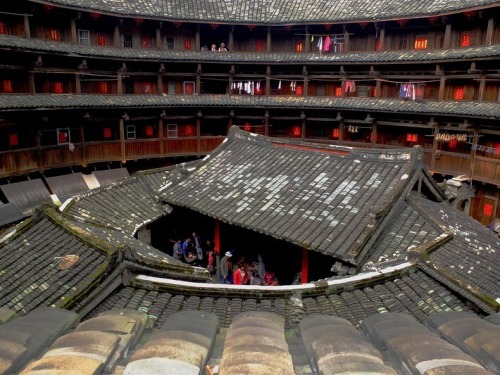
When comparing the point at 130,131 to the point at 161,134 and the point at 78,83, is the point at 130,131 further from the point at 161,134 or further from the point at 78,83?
the point at 78,83

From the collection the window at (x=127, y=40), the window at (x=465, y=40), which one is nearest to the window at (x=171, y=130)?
the window at (x=127, y=40)

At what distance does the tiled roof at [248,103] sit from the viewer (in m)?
24.2

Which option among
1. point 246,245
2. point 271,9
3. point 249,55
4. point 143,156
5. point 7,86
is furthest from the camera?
point 271,9

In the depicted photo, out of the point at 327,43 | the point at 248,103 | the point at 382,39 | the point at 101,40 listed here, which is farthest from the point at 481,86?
the point at 101,40

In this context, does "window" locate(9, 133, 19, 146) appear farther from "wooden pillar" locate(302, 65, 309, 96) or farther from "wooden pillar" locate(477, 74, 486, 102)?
"wooden pillar" locate(477, 74, 486, 102)

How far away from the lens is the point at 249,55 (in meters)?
34.8

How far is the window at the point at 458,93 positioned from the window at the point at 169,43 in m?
21.5

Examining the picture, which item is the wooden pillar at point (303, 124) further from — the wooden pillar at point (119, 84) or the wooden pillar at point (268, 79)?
the wooden pillar at point (119, 84)

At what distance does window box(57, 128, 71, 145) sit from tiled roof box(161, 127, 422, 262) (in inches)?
522

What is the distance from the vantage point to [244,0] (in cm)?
3728

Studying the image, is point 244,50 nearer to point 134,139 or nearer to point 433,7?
point 134,139

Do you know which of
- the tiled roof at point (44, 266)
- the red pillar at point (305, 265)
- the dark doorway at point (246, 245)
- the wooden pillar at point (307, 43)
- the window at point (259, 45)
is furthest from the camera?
the window at point (259, 45)

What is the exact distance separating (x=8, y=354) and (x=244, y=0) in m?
38.4

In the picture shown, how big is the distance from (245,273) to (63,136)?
18.8m
